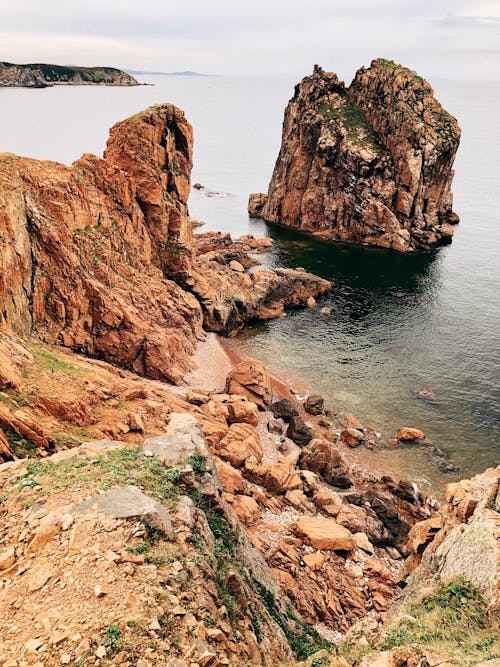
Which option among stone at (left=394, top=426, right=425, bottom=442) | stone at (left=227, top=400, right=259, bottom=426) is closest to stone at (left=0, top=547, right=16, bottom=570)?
stone at (left=227, top=400, right=259, bottom=426)

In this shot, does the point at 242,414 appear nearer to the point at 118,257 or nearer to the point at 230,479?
the point at 230,479

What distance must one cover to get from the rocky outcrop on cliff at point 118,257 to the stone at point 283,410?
Result: 9.19 m

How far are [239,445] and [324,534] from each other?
9.23 metres

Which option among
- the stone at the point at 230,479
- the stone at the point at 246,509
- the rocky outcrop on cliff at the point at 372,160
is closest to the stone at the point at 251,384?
the stone at the point at 230,479

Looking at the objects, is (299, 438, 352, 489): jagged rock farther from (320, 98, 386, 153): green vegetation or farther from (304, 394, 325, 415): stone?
(320, 98, 386, 153): green vegetation

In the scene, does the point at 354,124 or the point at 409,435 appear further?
the point at 354,124

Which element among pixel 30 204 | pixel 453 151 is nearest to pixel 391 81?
pixel 453 151

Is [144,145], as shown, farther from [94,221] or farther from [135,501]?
[135,501]

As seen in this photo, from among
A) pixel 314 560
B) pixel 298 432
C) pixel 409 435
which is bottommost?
pixel 298 432

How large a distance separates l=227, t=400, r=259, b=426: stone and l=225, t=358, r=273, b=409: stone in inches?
129

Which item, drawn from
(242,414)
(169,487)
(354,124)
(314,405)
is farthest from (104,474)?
(354,124)

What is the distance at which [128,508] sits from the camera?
13.8 metres

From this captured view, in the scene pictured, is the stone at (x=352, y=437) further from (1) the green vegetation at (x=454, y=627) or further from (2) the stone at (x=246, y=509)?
(1) the green vegetation at (x=454, y=627)

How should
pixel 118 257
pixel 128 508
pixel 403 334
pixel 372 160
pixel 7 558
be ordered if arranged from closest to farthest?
pixel 7 558 < pixel 128 508 < pixel 118 257 < pixel 403 334 < pixel 372 160
